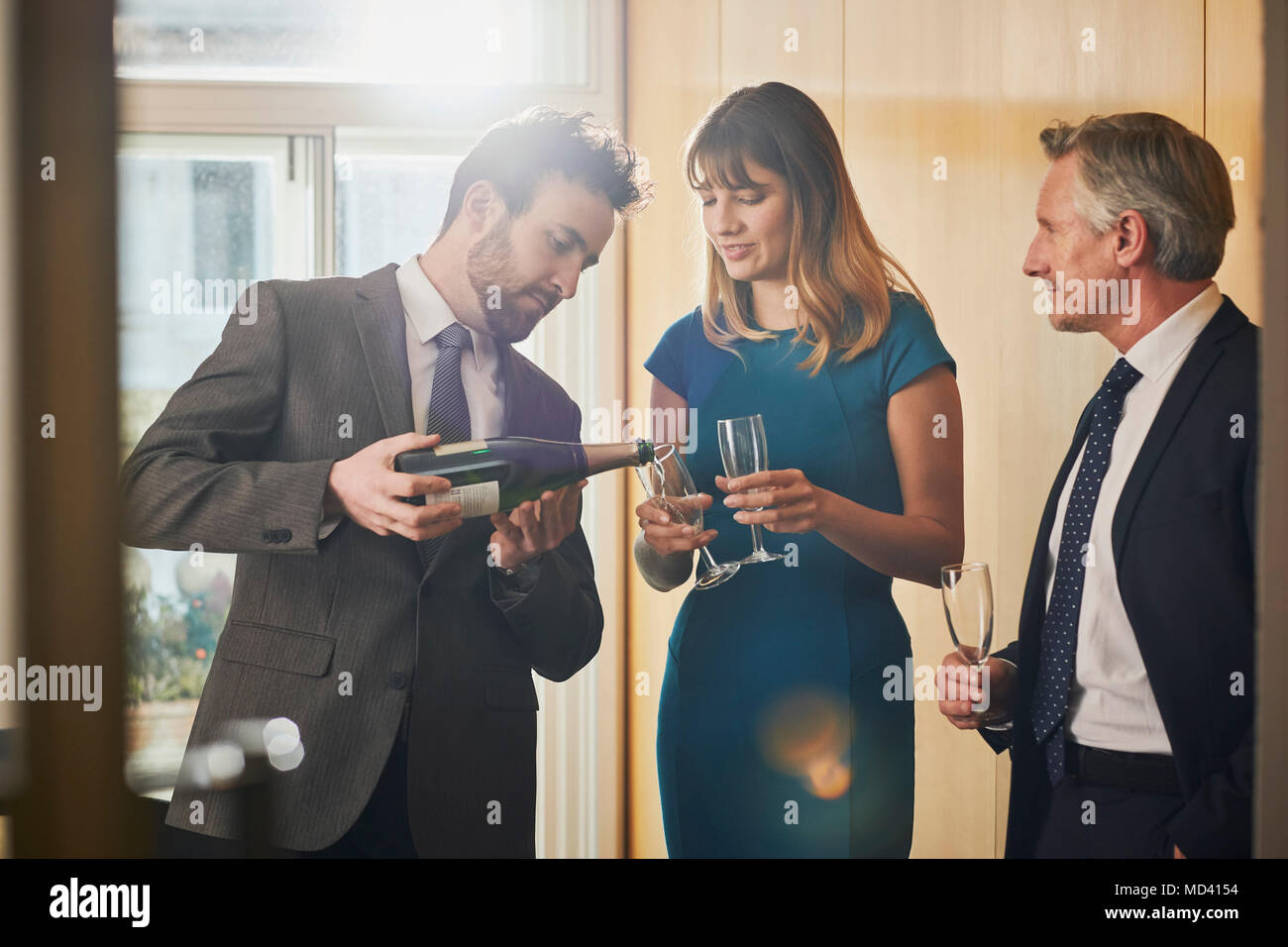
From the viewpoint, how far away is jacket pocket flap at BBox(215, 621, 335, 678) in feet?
4.81

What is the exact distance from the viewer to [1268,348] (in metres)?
1.43

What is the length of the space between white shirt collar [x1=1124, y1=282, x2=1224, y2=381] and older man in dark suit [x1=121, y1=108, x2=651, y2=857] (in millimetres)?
806

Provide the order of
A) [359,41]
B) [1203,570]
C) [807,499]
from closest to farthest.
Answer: [1203,570]
[807,499]
[359,41]

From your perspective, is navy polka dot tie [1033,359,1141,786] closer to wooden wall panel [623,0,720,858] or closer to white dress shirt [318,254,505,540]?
wooden wall panel [623,0,720,858]

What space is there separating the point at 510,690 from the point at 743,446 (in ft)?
1.75

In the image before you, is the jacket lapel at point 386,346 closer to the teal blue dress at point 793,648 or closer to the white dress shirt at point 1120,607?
the teal blue dress at point 793,648

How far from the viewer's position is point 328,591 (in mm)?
1476

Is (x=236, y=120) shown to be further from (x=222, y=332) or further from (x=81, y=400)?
(x=81, y=400)

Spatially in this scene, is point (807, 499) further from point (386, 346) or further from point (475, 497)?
point (386, 346)

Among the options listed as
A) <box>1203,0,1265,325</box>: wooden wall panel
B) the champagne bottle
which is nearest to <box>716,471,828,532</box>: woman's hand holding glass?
the champagne bottle

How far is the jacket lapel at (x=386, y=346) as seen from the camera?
150cm

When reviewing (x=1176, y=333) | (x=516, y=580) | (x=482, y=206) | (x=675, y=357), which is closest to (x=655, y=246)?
(x=675, y=357)

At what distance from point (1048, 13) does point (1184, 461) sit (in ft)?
2.44
